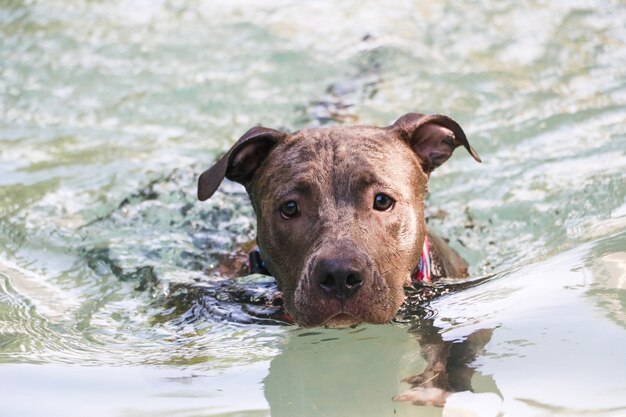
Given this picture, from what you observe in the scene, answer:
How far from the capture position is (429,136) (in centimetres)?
580

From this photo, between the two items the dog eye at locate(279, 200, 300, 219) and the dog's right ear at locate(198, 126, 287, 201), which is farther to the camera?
the dog's right ear at locate(198, 126, 287, 201)

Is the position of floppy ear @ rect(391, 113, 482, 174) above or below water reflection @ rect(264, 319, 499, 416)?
above

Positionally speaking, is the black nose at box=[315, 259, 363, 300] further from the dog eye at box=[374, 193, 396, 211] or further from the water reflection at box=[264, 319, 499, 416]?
the dog eye at box=[374, 193, 396, 211]

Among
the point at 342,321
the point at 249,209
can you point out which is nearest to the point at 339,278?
the point at 342,321

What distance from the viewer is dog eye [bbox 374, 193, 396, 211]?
500cm

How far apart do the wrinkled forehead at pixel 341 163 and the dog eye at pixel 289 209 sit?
0.08 meters

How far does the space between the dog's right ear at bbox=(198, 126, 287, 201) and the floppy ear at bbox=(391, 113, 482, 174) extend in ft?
2.46

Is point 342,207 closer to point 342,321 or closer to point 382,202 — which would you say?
point 382,202

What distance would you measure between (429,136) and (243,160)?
116 cm

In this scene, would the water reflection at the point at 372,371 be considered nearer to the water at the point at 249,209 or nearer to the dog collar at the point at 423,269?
the water at the point at 249,209

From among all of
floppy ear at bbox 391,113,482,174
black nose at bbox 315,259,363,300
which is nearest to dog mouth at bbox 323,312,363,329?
black nose at bbox 315,259,363,300

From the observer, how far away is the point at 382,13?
11.8 metres

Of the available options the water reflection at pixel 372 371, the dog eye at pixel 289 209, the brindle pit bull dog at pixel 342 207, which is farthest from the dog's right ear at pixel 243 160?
the water reflection at pixel 372 371

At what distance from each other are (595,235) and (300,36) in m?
6.10
